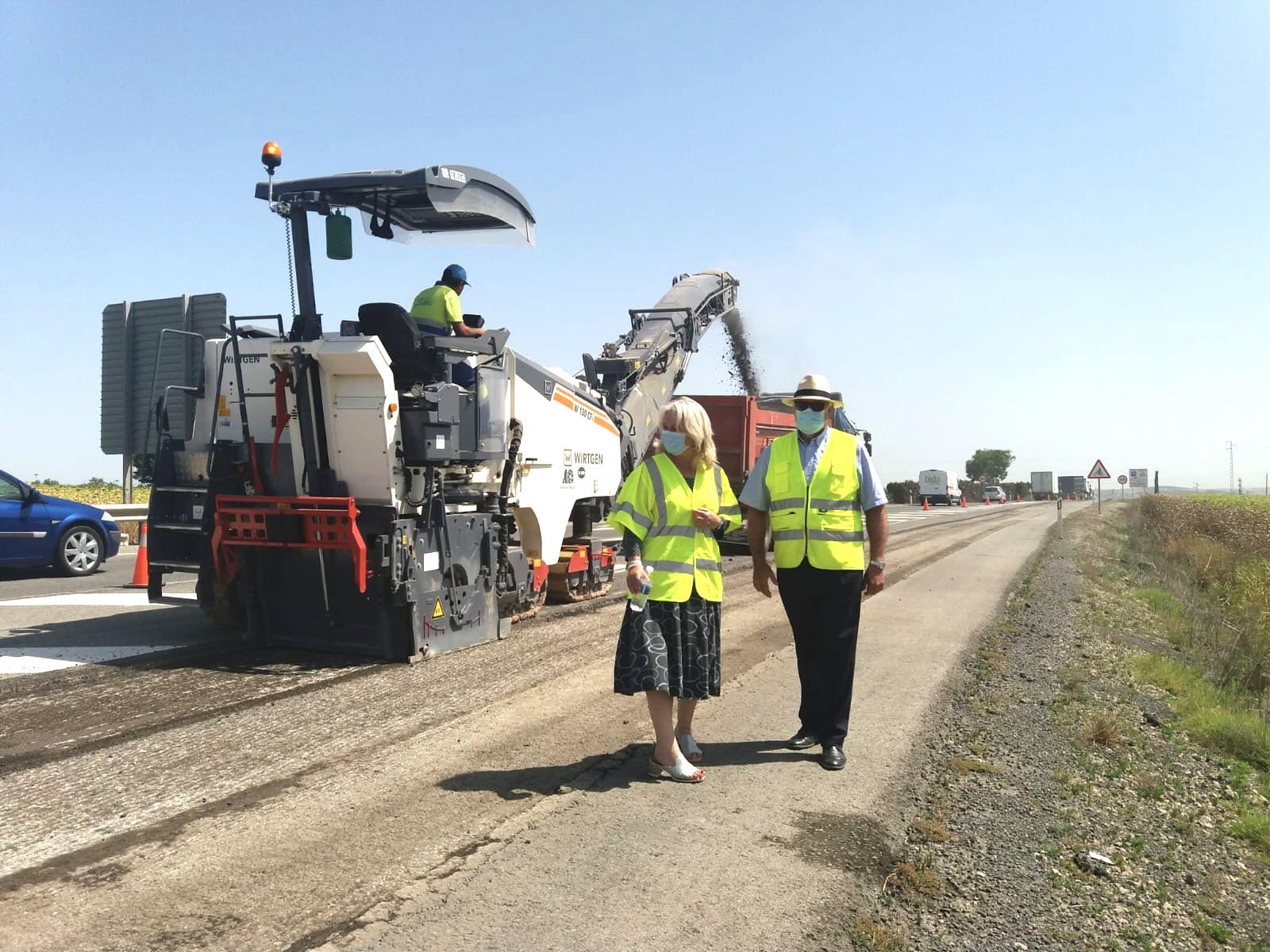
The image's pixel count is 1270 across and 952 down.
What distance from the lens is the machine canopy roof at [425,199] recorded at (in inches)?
291

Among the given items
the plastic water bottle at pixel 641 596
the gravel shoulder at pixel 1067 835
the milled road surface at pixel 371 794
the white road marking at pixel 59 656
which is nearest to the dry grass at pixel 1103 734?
the gravel shoulder at pixel 1067 835

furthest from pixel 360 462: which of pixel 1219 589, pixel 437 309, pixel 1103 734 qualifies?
pixel 1219 589

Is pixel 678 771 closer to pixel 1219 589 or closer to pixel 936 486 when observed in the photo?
pixel 1219 589

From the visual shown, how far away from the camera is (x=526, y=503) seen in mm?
8703

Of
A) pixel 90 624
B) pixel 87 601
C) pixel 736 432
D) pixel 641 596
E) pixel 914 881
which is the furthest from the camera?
pixel 736 432

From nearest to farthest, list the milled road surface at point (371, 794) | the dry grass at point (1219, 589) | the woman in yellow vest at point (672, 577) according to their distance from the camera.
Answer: the milled road surface at point (371, 794) → the woman in yellow vest at point (672, 577) → the dry grass at point (1219, 589)

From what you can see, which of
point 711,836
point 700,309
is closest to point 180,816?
point 711,836

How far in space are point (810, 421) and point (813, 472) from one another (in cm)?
→ 27

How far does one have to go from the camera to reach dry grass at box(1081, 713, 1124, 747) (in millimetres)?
5738

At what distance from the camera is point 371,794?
4402 millimetres

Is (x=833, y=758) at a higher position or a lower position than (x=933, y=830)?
higher

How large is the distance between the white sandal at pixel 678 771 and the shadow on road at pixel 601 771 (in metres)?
0.04

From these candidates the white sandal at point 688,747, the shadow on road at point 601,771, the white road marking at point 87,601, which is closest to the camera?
the shadow on road at point 601,771

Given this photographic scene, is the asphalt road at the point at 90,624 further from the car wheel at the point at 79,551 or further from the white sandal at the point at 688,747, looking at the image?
the white sandal at the point at 688,747
